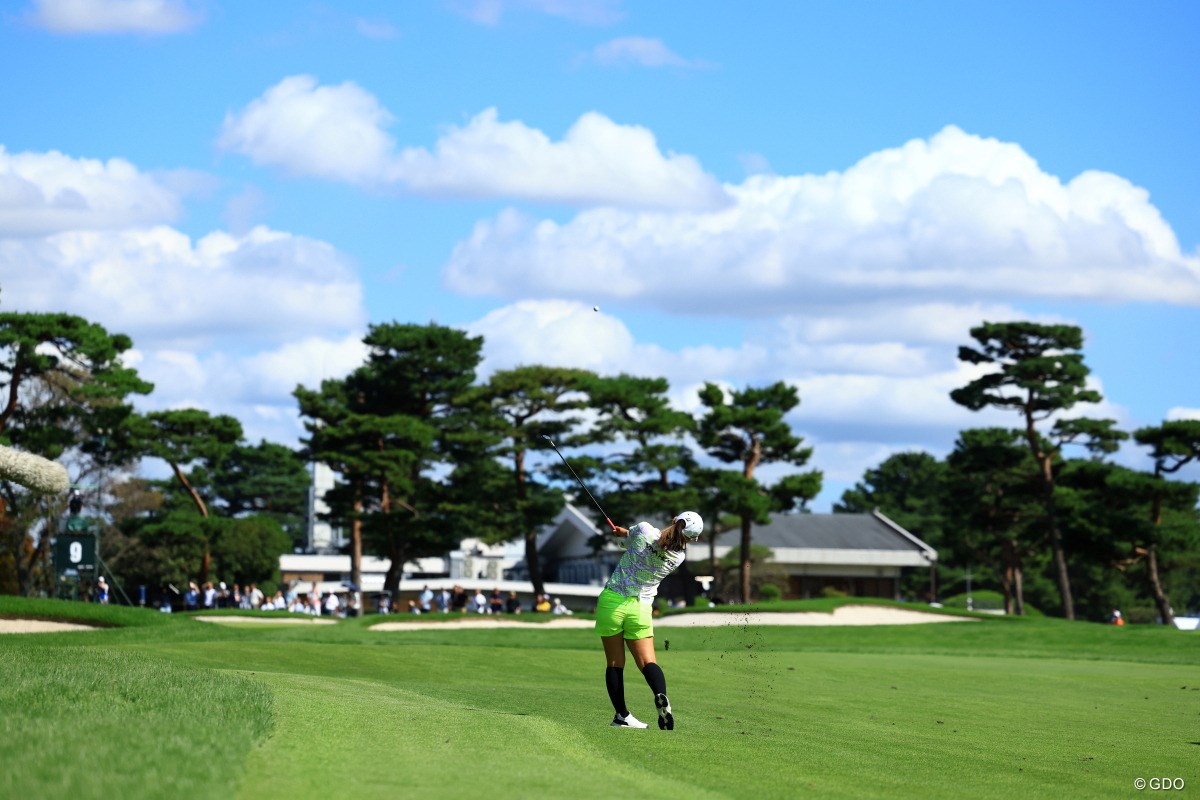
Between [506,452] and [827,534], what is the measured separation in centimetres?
3715

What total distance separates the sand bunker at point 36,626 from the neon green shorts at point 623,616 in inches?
933

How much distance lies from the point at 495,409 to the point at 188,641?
40.8m

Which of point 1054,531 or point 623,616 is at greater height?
point 1054,531

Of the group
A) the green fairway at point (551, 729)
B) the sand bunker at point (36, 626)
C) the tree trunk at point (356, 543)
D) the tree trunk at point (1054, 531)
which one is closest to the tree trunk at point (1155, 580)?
the tree trunk at point (1054, 531)

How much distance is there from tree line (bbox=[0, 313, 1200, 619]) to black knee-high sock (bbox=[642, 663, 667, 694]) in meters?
48.2

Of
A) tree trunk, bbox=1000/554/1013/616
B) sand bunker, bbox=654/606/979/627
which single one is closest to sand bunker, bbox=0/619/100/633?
sand bunker, bbox=654/606/979/627

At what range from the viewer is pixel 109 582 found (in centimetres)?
7538

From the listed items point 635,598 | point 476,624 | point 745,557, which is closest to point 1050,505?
point 745,557

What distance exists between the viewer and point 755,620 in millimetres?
47469

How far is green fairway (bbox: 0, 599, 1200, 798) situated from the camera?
8328mm

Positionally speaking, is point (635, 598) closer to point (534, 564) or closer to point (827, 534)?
point (534, 564)

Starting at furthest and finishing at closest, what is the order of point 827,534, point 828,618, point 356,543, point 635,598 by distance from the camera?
point 827,534 < point 356,543 < point 828,618 < point 635,598

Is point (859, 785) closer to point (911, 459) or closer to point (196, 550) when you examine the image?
point (196, 550)

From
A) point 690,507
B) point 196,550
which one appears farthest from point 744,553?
point 196,550
